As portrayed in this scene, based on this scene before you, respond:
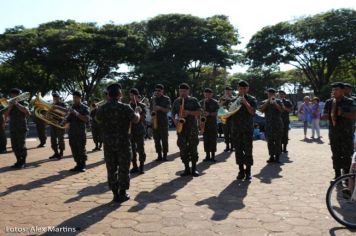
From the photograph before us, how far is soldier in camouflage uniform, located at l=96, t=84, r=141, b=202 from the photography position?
6727mm

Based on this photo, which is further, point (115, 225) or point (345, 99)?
point (345, 99)

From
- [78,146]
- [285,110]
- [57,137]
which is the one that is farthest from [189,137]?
[57,137]

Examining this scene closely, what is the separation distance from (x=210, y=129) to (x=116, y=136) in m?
5.09

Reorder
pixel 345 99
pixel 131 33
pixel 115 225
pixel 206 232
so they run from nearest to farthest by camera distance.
A: pixel 206 232 → pixel 115 225 → pixel 345 99 → pixel 131 33

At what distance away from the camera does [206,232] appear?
5250 mm

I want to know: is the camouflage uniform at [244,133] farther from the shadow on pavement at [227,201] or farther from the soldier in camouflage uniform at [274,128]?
the soldier in camouflage uniform at [274,128]

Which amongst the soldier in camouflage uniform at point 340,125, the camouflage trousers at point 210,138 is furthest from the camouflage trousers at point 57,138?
the soldier in camouflage uniform at point 340,125

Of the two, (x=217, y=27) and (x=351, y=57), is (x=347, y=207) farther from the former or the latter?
(x=351, y=57)

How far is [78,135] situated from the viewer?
9.84m

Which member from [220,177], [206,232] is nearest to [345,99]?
[220,177]

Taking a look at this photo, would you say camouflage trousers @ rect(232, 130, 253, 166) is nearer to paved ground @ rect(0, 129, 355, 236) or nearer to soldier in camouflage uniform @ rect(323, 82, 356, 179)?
paved ground @ rect(0, 129, 355, 236)

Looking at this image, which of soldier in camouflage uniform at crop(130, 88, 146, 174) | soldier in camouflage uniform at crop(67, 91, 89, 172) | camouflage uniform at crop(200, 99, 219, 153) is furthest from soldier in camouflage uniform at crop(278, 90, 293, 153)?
soldier in camouflage uniform at crop(67, 91, 89, 172)

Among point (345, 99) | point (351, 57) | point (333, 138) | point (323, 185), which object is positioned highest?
point (351, 57)

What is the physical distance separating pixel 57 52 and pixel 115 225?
96.3 feet
